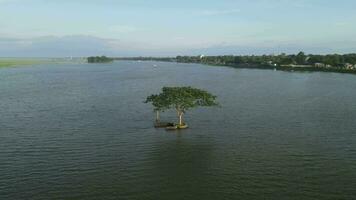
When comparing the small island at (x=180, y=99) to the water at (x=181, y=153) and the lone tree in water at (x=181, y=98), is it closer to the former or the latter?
the lone tree in water at (x=181, y=98)

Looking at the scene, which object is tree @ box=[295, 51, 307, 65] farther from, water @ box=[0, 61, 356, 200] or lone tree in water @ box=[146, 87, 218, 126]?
lone tree in water @ box=[146, 87, 218, 126]

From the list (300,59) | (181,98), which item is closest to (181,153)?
(181,98)

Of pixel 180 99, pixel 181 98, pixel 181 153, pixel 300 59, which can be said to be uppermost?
pixel 300 59

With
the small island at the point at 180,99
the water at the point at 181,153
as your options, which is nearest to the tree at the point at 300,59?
the water at the point at 181,153

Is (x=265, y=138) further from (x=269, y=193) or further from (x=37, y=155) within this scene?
(x=37, y=155)

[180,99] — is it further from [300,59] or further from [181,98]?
[300,59]

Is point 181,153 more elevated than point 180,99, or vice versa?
point 180,99

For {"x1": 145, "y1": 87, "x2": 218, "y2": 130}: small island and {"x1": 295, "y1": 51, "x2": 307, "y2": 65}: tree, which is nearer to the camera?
{"x1": 145, "y1": 87, "x2": 218, "y2": 130}: small island

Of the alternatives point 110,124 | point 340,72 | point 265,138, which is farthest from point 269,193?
point 340,72

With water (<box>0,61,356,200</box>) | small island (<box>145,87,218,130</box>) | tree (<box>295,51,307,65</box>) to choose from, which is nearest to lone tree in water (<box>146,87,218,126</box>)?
small island (<box>145,87,218,130</box>)

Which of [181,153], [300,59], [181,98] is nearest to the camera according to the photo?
[181,153]

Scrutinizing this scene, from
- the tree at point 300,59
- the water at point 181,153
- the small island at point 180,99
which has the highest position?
the tree at point 300,59

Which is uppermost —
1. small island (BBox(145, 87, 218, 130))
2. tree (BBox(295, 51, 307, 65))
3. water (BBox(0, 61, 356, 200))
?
tree (BBox(295, 51, 307, 65))
